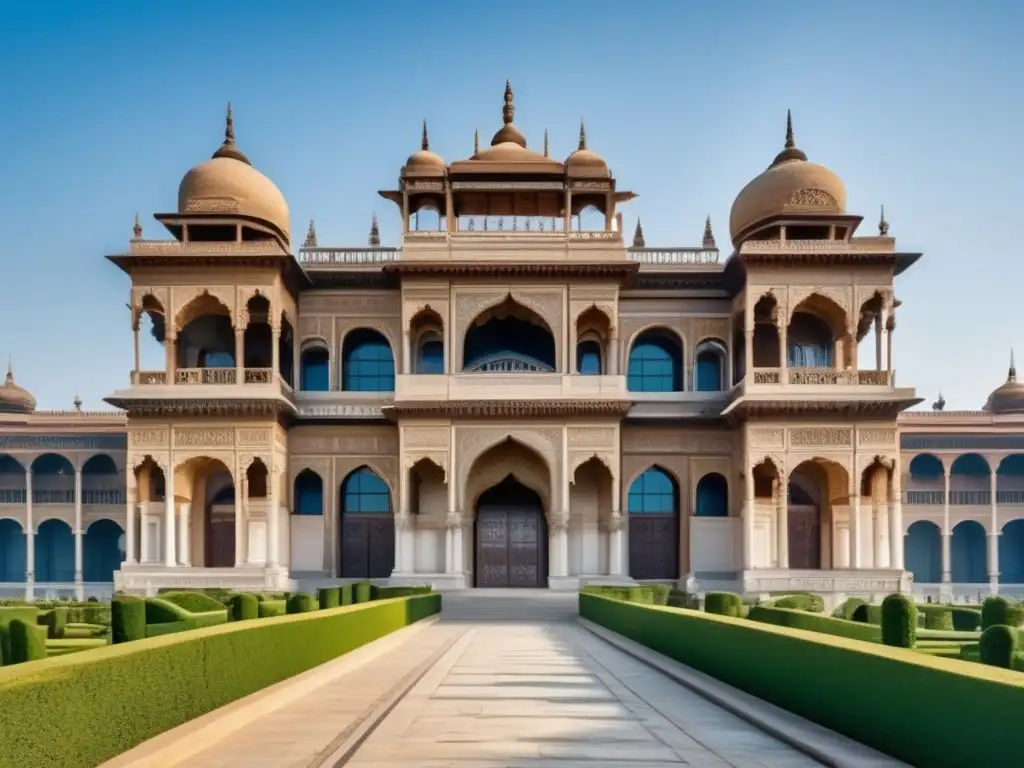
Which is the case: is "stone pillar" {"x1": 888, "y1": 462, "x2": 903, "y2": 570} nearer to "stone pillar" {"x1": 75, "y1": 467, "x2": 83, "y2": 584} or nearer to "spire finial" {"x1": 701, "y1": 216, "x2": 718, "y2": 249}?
"spire finial" {"x1": 701, "y1": 216, "x2": 718, "y2": 249}

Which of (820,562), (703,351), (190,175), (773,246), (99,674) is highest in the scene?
(190,175)

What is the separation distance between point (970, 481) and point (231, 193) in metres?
31.3

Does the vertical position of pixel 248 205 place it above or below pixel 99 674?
above

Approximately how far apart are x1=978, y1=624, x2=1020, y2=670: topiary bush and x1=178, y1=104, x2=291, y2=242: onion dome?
27.9 meters

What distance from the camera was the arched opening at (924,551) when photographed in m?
44.8

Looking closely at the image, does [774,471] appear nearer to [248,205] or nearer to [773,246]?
[773,246]

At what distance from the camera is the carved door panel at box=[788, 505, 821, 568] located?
35562mm

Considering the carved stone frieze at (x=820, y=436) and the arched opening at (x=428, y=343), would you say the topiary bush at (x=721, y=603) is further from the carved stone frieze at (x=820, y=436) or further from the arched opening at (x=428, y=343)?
the arched opening at (x=428, y=343)

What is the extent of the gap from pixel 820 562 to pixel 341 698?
1053 inches

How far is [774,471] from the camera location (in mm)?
33219

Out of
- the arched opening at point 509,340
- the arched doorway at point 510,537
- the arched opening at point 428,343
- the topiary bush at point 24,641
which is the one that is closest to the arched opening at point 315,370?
the arched opening at point 428,343

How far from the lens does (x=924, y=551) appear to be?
4519 centimetres

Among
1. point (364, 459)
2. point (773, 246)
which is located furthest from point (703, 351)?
point (364, 459)

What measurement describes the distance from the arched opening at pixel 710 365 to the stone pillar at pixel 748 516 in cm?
350
